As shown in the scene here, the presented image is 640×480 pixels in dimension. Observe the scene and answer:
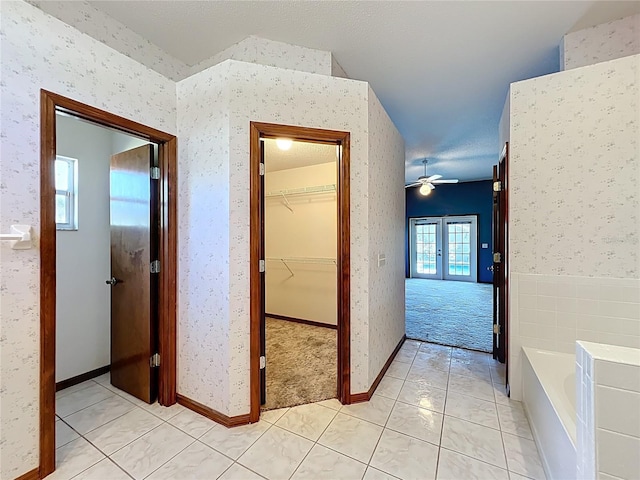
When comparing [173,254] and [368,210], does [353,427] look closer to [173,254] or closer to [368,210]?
[368,210]

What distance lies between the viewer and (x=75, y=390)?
94.7 inches

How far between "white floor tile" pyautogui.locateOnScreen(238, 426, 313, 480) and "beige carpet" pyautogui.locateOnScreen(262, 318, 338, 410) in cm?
35

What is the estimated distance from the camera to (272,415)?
2.06 m

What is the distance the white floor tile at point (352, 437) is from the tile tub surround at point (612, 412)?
1.19m

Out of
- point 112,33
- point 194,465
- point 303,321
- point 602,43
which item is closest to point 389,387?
point 194,465

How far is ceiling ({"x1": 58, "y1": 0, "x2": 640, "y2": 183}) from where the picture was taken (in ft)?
6.59

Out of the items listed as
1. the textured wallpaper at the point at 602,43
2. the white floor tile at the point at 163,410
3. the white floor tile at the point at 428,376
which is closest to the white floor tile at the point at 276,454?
the white floor tile at the point at 163,410

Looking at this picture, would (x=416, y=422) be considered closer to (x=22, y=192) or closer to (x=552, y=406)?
(x=552, y=406)

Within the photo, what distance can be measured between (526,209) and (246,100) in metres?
2.25

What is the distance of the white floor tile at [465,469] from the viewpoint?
151 centimetres

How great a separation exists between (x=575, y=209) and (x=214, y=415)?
2996 mm

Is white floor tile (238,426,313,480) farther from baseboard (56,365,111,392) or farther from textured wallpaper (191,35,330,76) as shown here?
textured wallpaper (191,35,330,76)

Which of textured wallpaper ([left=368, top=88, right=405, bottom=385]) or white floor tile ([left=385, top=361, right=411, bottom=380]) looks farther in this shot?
white floor tile ([left=385, top=361, right=411, bottom=380])

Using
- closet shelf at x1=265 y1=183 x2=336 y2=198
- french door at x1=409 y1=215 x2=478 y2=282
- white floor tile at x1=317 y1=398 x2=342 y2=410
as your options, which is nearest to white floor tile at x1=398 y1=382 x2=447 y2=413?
white floor tile at x1=317 y1=398 x2=342 y2=410
